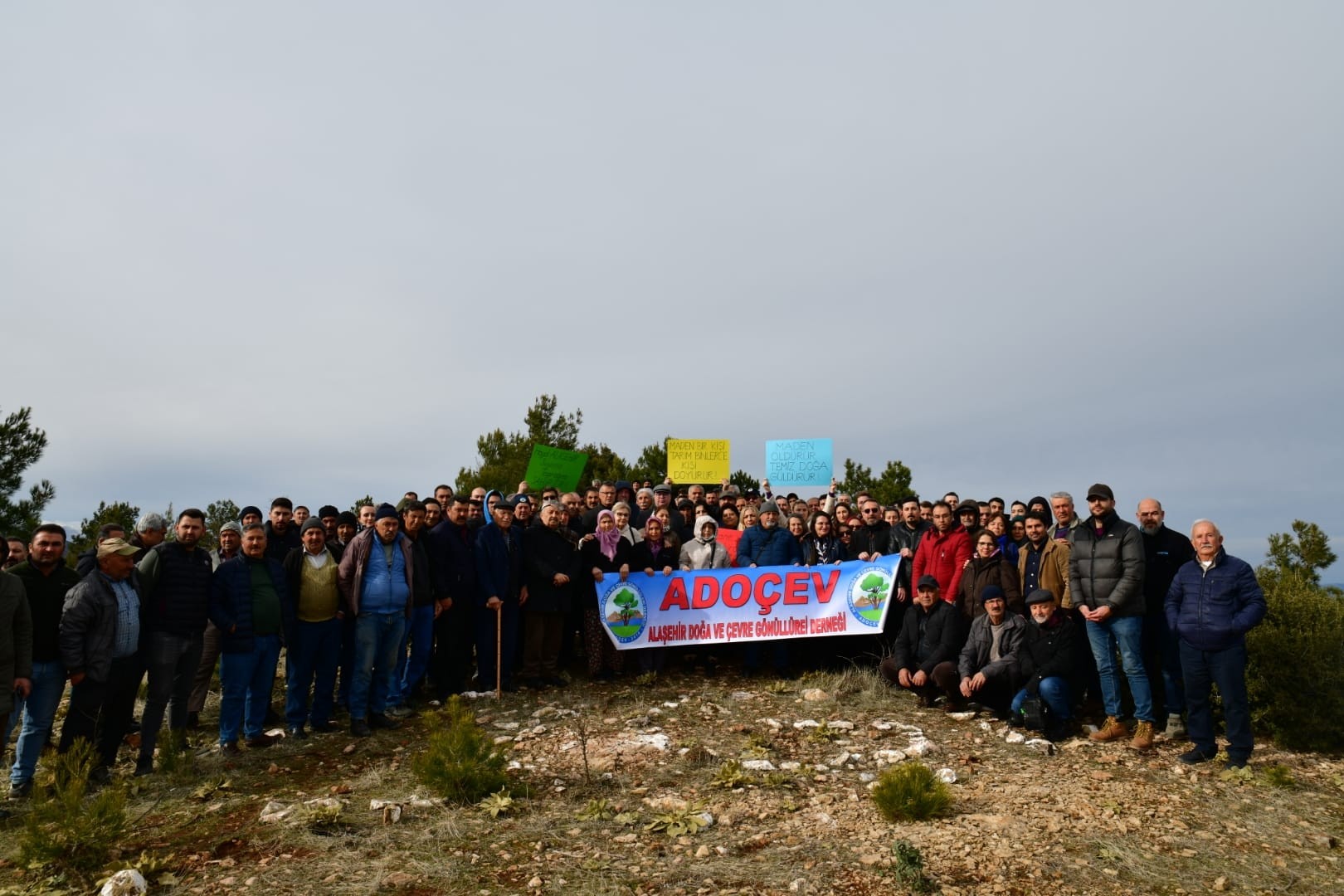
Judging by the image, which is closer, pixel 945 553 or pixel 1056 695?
pixel 1056 695

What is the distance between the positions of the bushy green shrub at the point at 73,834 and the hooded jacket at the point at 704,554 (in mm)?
6636

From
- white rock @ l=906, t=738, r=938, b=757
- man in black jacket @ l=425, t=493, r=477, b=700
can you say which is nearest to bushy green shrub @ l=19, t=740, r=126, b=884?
man in black jacket @ l=425, t=493, r=477, b=700

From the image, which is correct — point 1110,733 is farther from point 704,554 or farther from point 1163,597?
point 704,554

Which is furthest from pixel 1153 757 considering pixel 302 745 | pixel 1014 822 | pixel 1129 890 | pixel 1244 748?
pixel 302 745

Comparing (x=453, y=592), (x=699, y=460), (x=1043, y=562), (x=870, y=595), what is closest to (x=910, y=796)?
(x=1043, y=562)

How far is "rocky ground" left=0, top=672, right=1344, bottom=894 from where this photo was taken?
5.05 m

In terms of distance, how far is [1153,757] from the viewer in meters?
7.46

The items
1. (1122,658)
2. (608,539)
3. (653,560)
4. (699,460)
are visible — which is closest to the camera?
(1122,658)

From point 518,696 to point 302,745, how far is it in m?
2.41

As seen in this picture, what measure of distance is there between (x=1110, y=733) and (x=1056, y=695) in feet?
1.91

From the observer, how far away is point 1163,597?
8180 mm

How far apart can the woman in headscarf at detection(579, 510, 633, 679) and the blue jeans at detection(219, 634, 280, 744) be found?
12.1ft

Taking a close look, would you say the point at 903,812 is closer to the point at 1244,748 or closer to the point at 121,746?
the point at 1244,748

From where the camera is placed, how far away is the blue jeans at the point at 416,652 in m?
9.07
